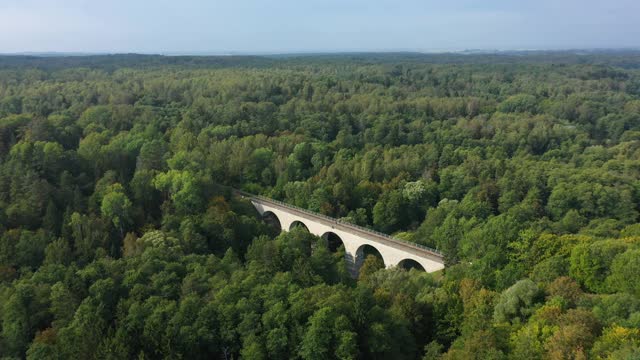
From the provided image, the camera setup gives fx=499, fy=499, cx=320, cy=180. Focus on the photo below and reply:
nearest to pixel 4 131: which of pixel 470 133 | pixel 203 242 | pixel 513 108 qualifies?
pixel 203 242

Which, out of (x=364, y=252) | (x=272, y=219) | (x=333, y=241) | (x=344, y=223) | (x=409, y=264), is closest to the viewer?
(x=409, y=264)

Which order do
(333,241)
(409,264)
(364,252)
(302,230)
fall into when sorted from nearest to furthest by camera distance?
(302,230) → (409,264) → (364,252) → (333,241)

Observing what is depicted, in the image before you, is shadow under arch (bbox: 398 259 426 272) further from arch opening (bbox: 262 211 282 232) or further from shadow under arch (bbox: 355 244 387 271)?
arch opening (bbox: 262 211 282 232)

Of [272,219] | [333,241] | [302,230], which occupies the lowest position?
[333,241]

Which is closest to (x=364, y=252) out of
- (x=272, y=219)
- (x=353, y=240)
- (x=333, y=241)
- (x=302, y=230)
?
(x=353, y=240)

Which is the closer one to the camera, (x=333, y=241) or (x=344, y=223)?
(x=344, y=223)

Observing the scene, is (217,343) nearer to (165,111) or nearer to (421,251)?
(421,251)

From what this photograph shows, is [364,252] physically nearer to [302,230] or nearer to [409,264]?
[409,264]

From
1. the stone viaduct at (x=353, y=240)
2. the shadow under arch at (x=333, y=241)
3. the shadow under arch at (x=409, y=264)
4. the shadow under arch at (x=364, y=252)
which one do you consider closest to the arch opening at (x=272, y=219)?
the stone viaduct at (x=353, y=240)
